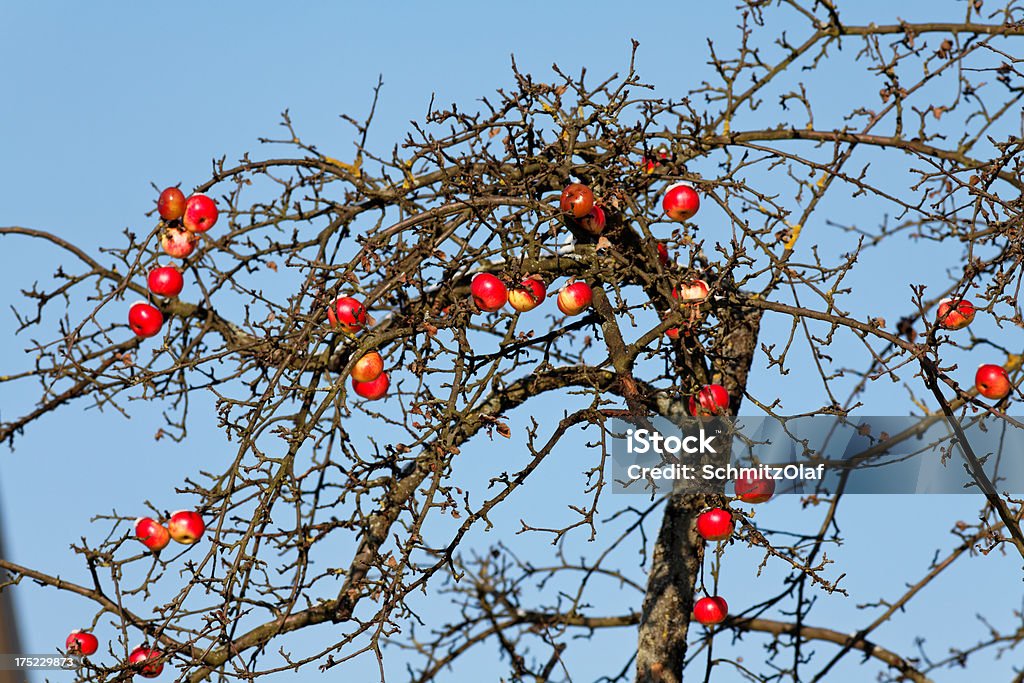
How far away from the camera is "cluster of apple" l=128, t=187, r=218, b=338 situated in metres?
4.61

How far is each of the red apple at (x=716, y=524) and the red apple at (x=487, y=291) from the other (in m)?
1.02

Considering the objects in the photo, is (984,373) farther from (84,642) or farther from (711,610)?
(84,642)

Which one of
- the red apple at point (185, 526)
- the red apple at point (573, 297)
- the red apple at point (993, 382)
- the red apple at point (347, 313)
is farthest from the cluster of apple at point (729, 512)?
the red apple at point (185, 526)

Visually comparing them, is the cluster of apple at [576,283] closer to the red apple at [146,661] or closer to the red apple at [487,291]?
the red apple at [487,291]

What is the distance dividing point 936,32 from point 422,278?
223 cm

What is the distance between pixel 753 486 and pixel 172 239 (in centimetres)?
241

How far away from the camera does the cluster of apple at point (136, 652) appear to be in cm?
374

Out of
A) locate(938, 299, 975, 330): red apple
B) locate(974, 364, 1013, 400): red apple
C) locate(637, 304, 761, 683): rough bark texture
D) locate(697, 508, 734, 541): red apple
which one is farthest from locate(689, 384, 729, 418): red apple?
locate(974, 364, 1013, 400): red apple

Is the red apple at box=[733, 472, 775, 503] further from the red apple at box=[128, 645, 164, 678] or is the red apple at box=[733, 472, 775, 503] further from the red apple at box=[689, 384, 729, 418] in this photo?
the red apple at box=[128, 645, 164, 678]

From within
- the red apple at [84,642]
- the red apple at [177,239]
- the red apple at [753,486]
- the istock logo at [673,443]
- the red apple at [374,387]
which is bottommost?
the red apple at [84,642]

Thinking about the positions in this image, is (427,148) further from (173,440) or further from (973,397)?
(973,397)

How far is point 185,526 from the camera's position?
3.97 meters

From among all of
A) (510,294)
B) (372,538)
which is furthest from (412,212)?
(372,538)

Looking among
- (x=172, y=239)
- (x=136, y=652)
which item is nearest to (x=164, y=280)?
(x=172, y=239)
